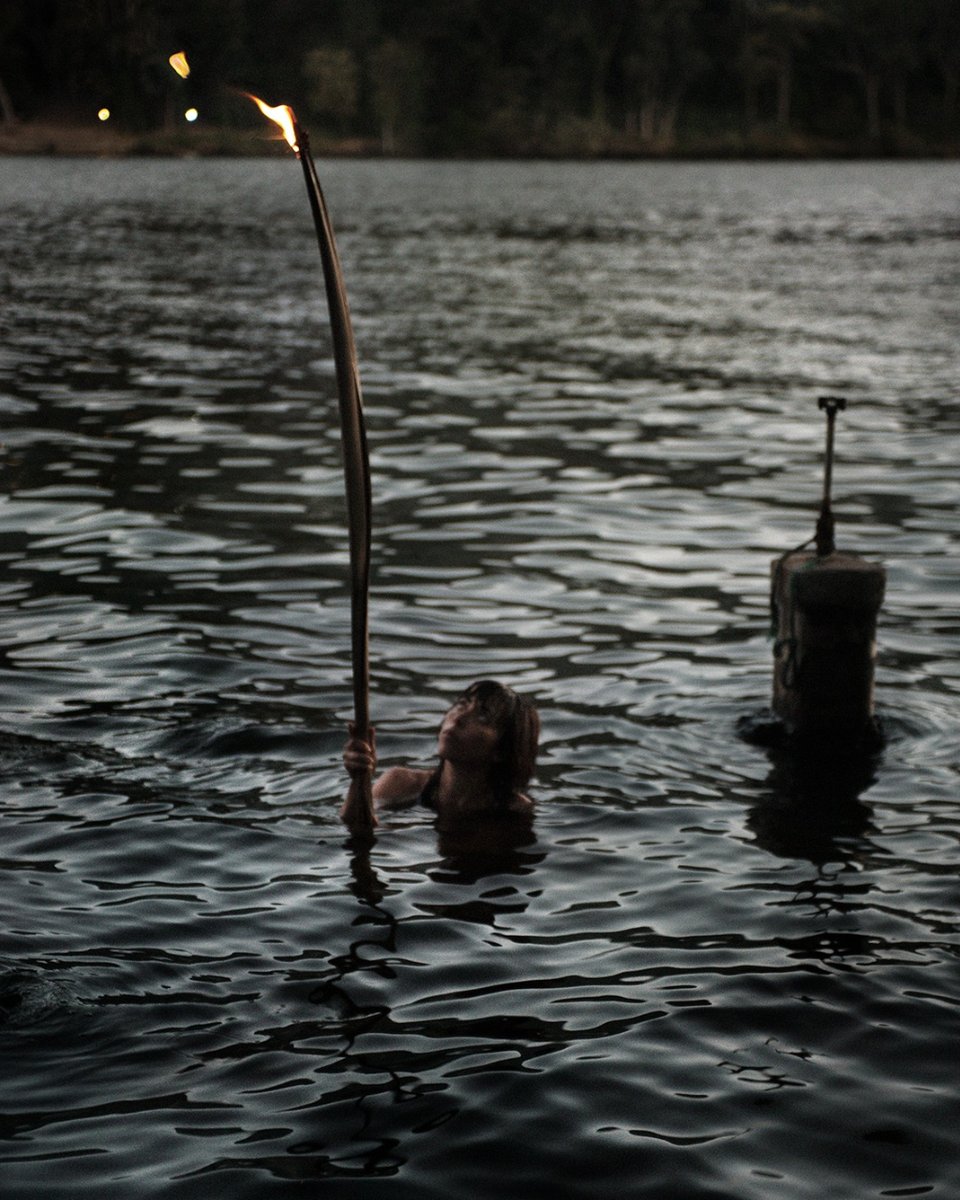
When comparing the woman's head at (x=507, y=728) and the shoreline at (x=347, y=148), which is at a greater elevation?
the shoreline at (x=347, y=148)

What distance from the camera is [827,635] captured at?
9.38m

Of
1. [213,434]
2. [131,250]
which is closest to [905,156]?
[131,250]

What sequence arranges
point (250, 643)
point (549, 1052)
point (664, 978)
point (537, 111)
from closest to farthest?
point (549, 1052) → point (664, 978) → point (250, 643) → point (537, 111)

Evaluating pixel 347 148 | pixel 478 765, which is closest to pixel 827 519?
pixel 478 765

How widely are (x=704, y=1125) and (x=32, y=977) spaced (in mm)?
2405

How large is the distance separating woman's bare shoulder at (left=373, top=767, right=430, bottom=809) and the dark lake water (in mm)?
227

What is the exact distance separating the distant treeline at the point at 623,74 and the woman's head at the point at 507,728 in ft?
389

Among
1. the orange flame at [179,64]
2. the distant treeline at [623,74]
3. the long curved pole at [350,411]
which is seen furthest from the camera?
the distant treeline at [623,74]

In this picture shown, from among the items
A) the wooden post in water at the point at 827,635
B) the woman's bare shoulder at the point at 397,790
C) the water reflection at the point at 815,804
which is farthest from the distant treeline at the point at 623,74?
the woman's bare shoulder at the point at 397,790

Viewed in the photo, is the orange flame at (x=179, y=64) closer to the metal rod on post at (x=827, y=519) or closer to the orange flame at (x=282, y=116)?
the orange flame at (x=282, y=116)

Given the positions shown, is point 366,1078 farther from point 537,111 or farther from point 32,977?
point 537,111

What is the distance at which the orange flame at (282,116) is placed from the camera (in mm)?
5922

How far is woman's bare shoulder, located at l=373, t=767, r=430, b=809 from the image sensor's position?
8664mm

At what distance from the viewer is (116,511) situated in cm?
1545
